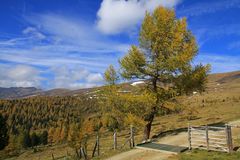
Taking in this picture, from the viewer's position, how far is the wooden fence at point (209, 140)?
18234 millimetres

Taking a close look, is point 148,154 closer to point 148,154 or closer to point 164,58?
point 148,154

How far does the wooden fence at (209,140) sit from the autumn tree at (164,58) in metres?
4.53

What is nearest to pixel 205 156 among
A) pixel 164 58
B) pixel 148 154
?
pixel 148 154

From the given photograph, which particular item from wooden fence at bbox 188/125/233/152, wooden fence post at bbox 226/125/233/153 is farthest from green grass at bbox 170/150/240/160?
wooden fence at bbox 188/125/233/152

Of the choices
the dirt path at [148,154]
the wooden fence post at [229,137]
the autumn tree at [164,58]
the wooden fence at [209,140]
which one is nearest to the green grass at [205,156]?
the wooden fence post at [229,137]

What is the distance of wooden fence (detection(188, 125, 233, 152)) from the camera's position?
59.8 ft

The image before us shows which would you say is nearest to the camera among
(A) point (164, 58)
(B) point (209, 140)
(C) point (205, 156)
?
(C) point (205, 156)

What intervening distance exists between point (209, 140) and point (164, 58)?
8.31 metres

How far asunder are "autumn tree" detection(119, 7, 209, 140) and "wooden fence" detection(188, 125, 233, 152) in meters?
4.53

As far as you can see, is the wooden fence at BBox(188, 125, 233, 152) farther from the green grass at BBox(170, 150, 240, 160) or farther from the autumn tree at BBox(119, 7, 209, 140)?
the autumn tree at BBox(119, 7, 209, 140)

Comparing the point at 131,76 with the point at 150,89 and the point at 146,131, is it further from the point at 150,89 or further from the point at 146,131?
the point at 146,131

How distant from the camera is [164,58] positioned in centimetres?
2434

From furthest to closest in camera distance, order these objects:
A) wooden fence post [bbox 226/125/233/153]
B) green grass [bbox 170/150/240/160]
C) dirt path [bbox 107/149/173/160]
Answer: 1. dirt path [bbox 107/149/173/160]
2. wooden fence post [bbox 226/125/233/153]
3. green grass [bbox 170/150/240/160]

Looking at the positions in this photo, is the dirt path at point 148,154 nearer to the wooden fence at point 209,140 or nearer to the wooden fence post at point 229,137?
the wooden fence at point 209,140
